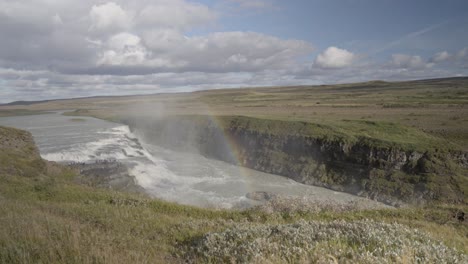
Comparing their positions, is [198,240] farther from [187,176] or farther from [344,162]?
[344,162]

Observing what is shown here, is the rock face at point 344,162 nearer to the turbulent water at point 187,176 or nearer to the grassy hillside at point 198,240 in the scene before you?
the turbulent water at point 187,176

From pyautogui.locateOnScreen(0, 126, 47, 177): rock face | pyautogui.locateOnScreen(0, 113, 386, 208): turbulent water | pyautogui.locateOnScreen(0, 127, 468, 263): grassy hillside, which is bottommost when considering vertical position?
pyautogui.locateOnScreen(0, 113, 386, 208): turbulent water

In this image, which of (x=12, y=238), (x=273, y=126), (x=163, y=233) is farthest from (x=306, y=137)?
(x=12, y=238)

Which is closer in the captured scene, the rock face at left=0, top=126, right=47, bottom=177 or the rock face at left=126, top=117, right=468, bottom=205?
the rock face at left=0, top=126, right=47, bottom=177

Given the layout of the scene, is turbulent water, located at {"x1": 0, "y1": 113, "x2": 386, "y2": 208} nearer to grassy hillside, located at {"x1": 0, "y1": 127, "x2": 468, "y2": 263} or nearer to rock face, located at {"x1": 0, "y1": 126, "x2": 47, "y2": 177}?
rock face, located at {"x1": 0, "y1": 126, "x2": 47, "y2": 177}

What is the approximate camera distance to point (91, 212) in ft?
32.5

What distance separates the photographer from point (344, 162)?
37562mm

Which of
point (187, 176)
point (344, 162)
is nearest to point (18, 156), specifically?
point (187, 176)

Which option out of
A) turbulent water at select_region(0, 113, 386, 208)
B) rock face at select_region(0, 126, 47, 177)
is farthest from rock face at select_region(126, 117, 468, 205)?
rock face at select_region(0, 126, 47, 177)

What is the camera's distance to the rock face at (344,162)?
3017cm

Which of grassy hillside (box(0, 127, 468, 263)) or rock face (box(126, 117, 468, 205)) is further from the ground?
grassy hillside (box(0, 127, 468, 263))

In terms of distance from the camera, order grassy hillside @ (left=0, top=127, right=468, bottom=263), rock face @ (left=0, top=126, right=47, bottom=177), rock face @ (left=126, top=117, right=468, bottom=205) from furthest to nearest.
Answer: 1. rock face @ (left=126, top=117, right=468, bottom=205)
2. rock face @ (left=0, top=126, right=47, bottom=177)
3. grassy hillside @ (left=0, top=127, right=468, bottom=263)

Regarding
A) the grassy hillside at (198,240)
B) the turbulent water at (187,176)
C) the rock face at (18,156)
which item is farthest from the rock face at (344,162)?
the rock face at (18,156)

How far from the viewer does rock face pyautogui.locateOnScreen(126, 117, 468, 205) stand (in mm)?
30172
